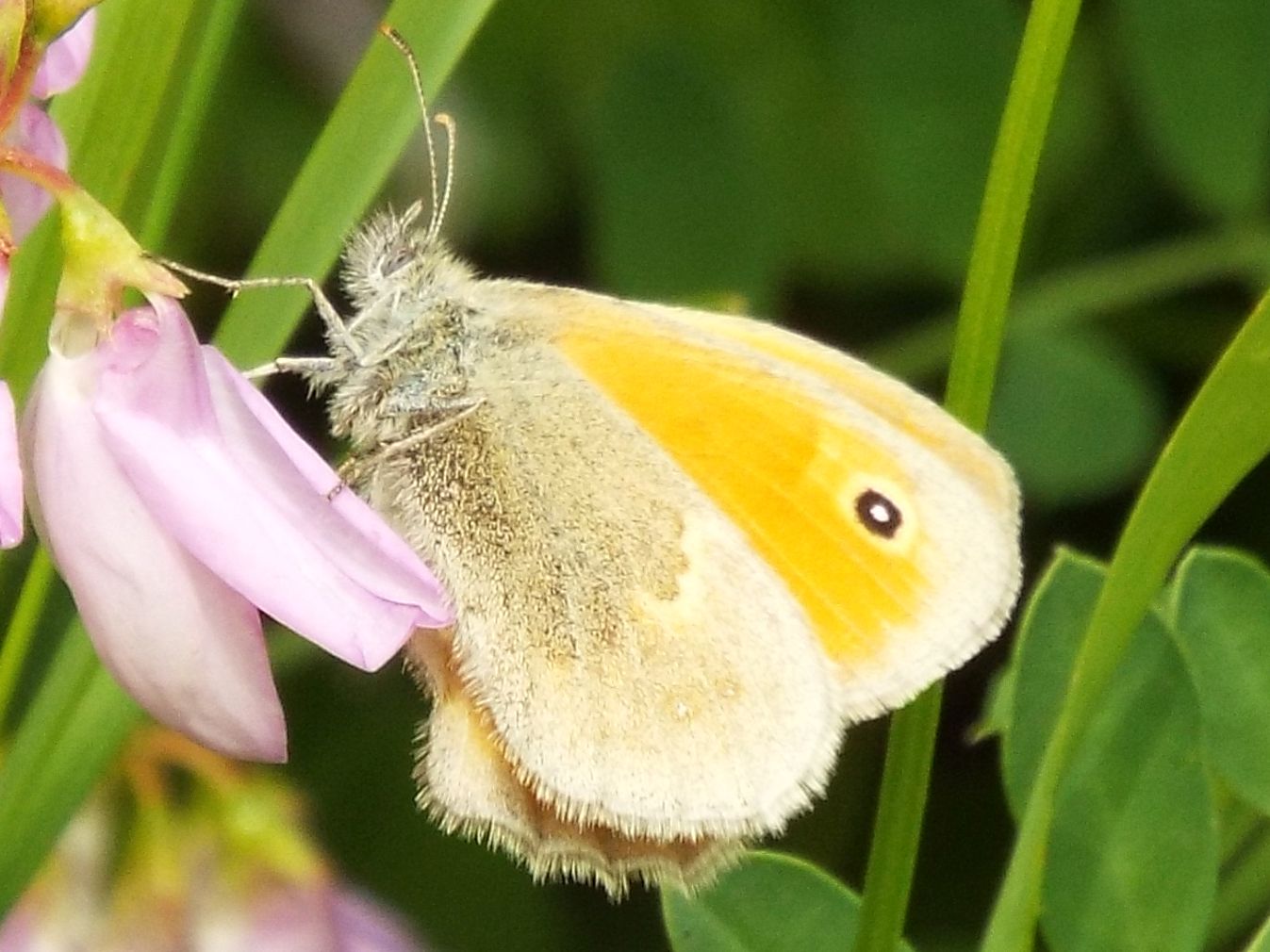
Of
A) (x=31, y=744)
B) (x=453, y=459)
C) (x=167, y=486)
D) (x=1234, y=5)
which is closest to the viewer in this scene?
(x=167, y=486)

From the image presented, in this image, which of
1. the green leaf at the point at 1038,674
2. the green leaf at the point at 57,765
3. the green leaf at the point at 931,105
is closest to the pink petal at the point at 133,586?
the green leaf at the point at 57,765

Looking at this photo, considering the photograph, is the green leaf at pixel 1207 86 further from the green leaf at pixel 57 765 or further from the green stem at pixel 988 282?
the green leaf at pixel 57 765

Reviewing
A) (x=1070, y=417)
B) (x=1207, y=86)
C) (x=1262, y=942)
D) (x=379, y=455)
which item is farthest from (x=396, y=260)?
(x=1207, y=86)

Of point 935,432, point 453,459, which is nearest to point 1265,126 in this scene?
point 935,432

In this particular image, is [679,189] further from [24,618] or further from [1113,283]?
[24,618]

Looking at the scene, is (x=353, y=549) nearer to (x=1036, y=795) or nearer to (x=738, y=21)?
(x=1036, y=795)

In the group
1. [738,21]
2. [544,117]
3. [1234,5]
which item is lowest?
[544,117]
